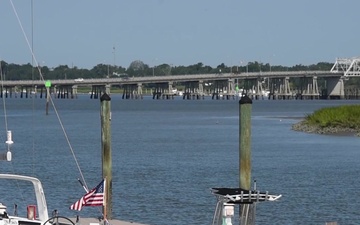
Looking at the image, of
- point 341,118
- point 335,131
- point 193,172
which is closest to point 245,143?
point 193,172

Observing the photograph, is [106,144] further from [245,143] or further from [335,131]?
[335,131]

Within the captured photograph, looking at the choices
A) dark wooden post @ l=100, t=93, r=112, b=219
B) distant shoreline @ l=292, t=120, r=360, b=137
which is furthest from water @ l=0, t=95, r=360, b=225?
dark wooden post @ l=100, t=93, r=112, b=219

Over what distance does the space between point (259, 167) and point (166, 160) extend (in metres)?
6.91

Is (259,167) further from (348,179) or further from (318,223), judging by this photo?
(318,223)

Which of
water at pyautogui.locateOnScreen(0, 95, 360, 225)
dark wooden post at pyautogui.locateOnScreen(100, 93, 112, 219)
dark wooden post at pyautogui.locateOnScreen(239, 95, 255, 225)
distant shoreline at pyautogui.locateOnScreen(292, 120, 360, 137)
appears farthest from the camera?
distant shoreline at pyautogui.locateOnScreen(292, 120, 360, 137)

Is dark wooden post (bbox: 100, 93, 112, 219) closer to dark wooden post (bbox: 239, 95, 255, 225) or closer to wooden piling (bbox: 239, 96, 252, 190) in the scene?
dark wooden post (bbox: 239, 95, 255, 225)

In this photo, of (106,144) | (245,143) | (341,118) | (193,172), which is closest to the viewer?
(245,143)

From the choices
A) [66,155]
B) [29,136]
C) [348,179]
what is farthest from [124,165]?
[29,136]

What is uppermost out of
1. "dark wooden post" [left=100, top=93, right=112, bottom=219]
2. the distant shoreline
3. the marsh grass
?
"dark wooden post" [left=100, top=93, right=112, bottom=219]

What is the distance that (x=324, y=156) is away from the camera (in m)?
70.4

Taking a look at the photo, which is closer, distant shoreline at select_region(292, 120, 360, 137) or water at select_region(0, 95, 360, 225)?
water at select_region(0, 95, 360, 225)

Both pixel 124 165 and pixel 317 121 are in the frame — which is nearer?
pixel 124 165

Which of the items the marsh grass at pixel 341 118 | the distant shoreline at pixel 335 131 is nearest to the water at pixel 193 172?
the distant shoreline at pixel 335 131

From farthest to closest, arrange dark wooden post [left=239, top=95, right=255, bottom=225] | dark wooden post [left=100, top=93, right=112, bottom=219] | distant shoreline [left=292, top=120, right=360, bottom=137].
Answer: distant shoreline [left=292, top=120, right=360, bottom=137] → dark wooden post [left=100, top=93, right=112, bottom=219] → dark wooden post [left=239, top=95, right=255, bottom=225]
